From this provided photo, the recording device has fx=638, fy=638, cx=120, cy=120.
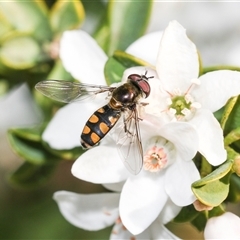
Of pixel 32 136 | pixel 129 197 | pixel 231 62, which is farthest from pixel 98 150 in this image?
pixel 231 62

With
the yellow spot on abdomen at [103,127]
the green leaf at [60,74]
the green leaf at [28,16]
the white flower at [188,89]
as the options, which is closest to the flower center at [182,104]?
the white flower at [188,89]

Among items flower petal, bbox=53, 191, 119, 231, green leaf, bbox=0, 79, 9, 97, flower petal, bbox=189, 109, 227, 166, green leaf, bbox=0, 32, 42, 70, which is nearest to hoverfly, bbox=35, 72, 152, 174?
flower petal, bbox=189, 109, 227, 166

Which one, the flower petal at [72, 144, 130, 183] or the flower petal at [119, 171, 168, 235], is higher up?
the flower petal at [72, 144, 130, 183]

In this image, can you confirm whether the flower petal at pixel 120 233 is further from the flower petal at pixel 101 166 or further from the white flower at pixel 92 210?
the flower petal at pixel 101 166

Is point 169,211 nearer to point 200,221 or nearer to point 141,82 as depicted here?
point 200,221

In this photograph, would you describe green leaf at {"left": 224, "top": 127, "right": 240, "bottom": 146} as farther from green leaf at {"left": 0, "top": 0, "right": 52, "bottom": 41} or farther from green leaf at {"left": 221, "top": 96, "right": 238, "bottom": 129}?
green leaf at {"left": 0, "top": 0, "right": 52, "bottom": 41}

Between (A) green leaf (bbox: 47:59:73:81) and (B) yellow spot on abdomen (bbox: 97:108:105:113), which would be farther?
(A) green leaf (bbox: 47:59:73:81)
